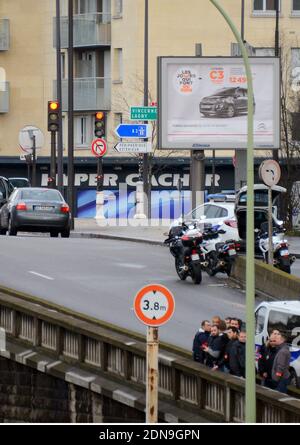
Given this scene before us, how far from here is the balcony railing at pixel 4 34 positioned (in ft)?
273

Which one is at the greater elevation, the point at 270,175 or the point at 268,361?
the point at 270,175

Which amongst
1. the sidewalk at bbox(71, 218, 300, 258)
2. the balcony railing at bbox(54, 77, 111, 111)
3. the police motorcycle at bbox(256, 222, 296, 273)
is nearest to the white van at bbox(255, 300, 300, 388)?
the police motorcycle at bbox(256, 222, 296, 273)

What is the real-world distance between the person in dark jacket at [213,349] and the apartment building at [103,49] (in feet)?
183

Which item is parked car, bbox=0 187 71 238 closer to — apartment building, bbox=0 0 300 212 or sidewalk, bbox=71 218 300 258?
sidewalk, bbox=71 218 300 258

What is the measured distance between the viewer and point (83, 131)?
8388cm

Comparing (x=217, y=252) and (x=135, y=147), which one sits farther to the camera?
(x=135, y=147)

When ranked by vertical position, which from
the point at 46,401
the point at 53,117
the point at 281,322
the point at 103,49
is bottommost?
the point at 46,401

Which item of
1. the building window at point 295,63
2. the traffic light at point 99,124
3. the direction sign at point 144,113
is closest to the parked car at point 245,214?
the direction sign at point 144,113

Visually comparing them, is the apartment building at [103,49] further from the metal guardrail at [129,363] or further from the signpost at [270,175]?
the metal guardrail at [129,363]

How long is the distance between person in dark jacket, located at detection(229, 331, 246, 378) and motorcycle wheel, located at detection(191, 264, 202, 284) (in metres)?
13.0

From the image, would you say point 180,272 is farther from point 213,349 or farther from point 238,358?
point 238,358

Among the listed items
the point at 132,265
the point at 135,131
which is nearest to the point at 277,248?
the point at 132,265

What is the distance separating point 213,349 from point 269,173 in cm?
1258
